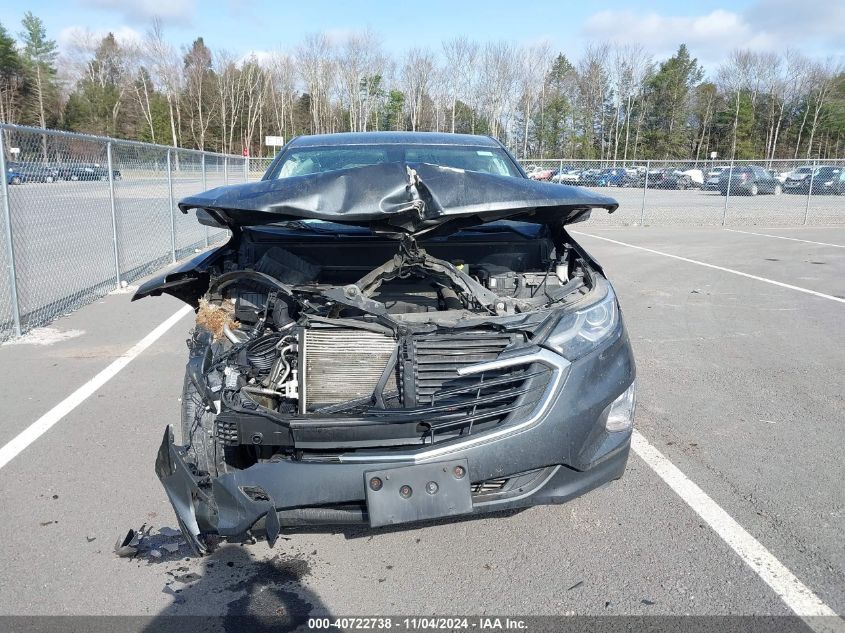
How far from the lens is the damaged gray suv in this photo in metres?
2.34

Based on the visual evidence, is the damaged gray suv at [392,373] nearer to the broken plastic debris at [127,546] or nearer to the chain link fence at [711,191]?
the broken plastic debris at [127,546]

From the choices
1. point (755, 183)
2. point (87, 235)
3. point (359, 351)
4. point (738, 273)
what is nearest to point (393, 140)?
point (359, 351)

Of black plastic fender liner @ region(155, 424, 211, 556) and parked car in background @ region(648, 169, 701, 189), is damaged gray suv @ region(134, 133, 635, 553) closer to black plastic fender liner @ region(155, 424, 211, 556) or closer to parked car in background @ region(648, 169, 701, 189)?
black plastic fender liner @ region(155, 424, 211, 556)

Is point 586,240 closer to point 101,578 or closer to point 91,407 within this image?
point 91,407

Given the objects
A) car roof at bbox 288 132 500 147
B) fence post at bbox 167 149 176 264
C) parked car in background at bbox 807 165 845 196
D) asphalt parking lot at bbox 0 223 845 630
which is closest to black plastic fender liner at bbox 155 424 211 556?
asphalt parking lot at bbox 0 223 845 630

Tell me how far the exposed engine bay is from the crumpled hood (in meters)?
0.26

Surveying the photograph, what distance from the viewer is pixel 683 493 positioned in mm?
3338

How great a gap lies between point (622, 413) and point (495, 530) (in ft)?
2.65

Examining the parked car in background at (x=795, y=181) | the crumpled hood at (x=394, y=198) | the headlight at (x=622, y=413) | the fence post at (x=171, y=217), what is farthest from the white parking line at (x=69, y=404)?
the parked car in background at (x=795, y=181)

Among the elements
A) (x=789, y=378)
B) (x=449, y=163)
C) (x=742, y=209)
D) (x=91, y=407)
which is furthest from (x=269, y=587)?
(x=742, y=209)

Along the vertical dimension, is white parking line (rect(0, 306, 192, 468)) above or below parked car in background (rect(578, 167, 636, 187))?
below

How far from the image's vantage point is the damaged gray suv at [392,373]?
2.34 metres

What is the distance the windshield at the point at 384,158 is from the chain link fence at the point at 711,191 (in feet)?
50.0

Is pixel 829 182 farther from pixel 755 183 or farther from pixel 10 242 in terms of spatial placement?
pixel 10 242
